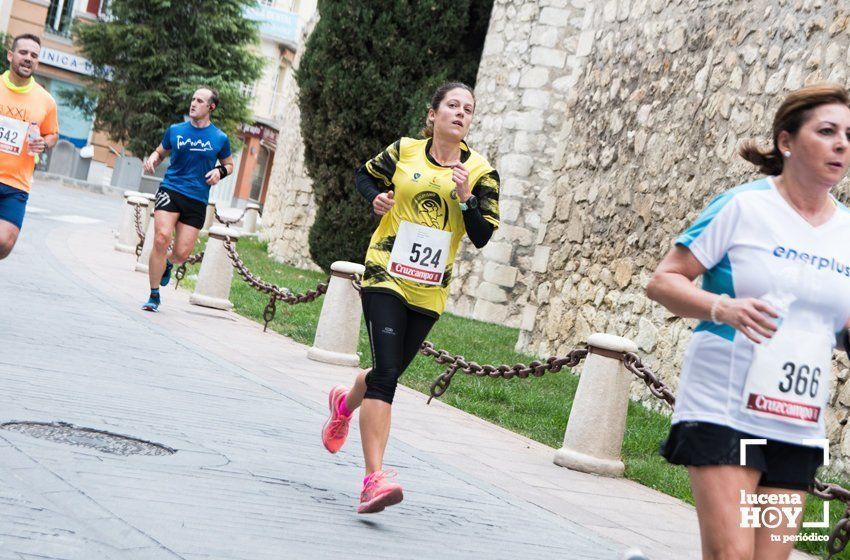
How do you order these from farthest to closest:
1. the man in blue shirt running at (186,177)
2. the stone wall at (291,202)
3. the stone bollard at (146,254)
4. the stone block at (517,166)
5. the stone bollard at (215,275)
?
the stone wall at (291,202), the stone block at (517,166), the stone bollard at (146,254), the stone bollard at (215,275), the man in blue shirt running at (186,177)

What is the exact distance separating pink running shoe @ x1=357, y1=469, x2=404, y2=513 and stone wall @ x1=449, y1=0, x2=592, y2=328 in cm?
1443

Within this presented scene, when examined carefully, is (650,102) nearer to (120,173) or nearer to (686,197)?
(686,197)

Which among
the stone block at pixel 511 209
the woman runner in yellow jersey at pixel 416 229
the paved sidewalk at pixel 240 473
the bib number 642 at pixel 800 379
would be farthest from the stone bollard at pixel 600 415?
the stone block at pixel 511 209

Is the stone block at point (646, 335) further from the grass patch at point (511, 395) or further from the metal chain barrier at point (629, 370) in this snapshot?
the metal chain barrier at point (629, 370)

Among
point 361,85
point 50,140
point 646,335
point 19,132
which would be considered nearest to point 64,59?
point 361,85

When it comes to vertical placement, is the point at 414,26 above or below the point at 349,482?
above

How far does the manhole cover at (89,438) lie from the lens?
5617mm

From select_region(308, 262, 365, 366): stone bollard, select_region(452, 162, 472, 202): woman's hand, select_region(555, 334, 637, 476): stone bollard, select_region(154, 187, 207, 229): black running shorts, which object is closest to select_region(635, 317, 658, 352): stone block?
select_region(308, 262, 365, 366): stone bollard

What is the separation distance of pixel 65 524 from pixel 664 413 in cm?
788

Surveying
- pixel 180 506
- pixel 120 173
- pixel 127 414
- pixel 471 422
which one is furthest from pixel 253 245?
pixel 180 506

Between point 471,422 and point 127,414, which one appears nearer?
point 127,414

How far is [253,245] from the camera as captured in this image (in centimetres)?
2905

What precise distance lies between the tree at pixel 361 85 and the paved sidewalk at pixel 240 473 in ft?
32.9

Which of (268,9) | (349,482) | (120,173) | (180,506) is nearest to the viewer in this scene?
(180,506)
